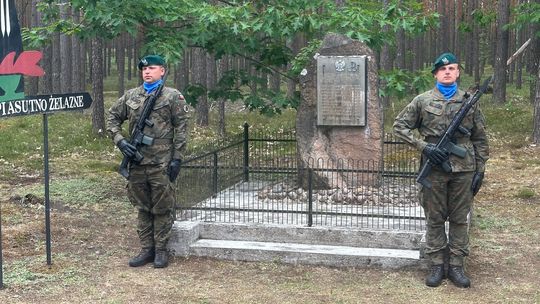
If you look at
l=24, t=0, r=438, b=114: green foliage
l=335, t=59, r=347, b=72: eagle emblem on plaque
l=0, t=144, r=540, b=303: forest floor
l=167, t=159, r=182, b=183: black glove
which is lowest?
l=0, t=144, r=540, b=303: forest floor

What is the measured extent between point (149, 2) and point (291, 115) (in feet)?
49.1

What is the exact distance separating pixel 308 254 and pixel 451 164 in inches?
73.9

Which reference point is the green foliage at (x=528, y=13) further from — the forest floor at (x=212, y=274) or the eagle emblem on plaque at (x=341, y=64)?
the eagle emblem on plaque at (x=341, y=64)

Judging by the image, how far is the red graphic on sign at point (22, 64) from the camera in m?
6.64

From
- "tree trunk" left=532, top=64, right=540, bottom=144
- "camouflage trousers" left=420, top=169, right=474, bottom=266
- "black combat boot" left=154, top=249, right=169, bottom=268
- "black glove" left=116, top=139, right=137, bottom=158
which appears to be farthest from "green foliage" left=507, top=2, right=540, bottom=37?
"black glove" left=116, top=139, right=137, bottom=158

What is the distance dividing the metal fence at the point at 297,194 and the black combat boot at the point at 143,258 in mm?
882

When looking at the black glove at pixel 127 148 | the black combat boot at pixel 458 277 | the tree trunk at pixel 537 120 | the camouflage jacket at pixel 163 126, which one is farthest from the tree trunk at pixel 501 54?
the black glove at pixel 127 148

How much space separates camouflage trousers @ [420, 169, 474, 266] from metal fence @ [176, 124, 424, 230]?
1077 millimetres

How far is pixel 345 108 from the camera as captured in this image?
10.2 m

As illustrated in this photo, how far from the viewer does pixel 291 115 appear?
24.2 meters

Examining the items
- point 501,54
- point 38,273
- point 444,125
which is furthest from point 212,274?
point 501,54

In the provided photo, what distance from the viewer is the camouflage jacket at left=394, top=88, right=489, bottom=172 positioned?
22.3ft

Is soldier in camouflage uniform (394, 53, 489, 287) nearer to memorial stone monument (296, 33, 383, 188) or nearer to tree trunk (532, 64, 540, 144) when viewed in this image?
memorial stone monument (296, 33, 383, 188)

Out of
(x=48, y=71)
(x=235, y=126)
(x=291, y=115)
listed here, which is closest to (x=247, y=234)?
(x=235, y=126)
